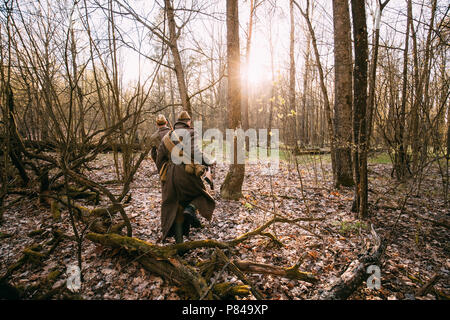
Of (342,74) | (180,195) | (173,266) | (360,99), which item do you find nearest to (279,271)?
(173,266)

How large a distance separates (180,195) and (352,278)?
238cm

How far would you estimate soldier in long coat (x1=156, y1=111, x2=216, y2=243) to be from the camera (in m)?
3.11

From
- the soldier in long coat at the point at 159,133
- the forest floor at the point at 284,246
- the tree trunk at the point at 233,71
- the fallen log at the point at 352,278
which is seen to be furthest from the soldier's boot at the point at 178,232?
the tree trunk at the point at 233,71

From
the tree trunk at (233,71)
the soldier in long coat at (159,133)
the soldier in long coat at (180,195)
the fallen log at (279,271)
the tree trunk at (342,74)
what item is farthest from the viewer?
the tree trunk at (342,74)

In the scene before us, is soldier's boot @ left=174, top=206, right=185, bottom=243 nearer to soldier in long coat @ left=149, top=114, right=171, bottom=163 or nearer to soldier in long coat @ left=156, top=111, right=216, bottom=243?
soldier in long coat @ left=156, top=111, right=216, bottom=243

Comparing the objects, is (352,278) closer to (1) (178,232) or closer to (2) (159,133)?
(1) (178,232)

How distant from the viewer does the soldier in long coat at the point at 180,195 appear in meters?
3.11

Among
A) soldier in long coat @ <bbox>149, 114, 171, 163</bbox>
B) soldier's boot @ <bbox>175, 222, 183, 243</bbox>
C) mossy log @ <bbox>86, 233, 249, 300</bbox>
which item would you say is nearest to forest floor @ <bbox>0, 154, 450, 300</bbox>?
mossy log @ <bbox>86, 233, 249, 300</bbox>

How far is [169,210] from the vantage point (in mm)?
3191

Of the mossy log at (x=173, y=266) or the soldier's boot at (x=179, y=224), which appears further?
the soldier's boot at (x=179, y=224)

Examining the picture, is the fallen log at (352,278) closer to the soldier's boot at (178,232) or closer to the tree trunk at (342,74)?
the soldier's boot at (178,232)

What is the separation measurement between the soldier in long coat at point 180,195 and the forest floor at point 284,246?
49cm

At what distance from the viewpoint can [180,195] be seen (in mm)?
3205
